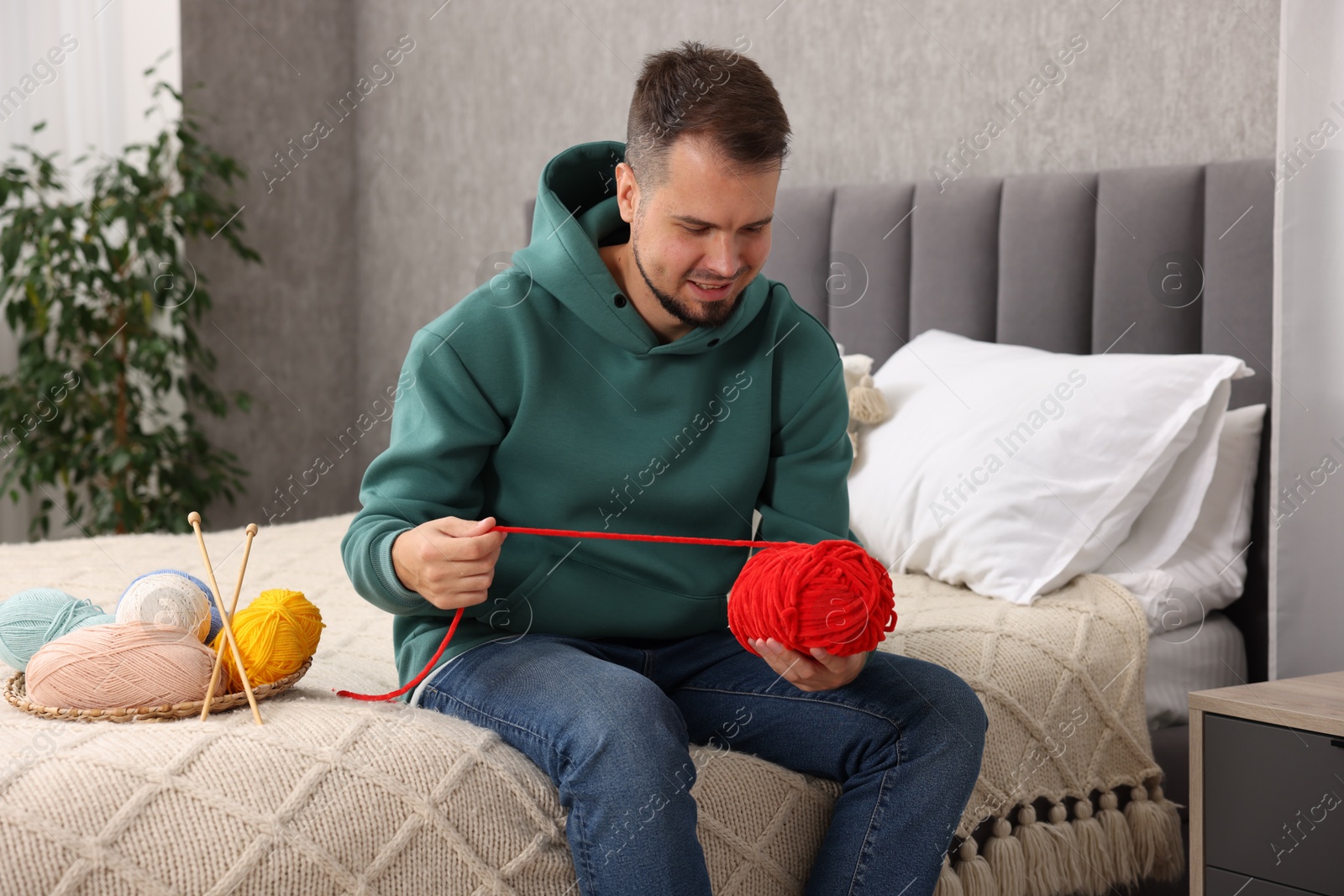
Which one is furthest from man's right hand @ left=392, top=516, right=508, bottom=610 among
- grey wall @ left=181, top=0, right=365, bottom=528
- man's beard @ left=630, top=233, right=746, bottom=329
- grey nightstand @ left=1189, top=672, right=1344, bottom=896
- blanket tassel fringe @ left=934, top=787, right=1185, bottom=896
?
grey wall @ left=181, top=0, right=365, bottom=528

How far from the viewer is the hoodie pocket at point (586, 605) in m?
1.20

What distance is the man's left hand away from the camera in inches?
40.8

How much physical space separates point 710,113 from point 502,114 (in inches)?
84.4

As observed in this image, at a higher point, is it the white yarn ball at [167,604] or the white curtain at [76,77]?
the white curtain at [76,77]

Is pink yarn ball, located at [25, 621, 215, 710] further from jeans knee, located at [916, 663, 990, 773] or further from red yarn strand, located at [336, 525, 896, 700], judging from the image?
jeans knee, located at [916, 663, 990, 773]

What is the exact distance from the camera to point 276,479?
3525mm

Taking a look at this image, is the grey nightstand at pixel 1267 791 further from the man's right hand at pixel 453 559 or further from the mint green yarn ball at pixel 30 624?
the mint green yarn ball at pixel 30 624

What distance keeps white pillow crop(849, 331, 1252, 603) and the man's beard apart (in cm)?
64

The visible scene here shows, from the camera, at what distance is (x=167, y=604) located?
108 centimetres

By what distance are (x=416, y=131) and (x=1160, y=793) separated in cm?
272

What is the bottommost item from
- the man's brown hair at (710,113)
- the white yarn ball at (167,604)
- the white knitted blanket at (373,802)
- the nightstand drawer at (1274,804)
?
the nightstand drawer at (1274,804)

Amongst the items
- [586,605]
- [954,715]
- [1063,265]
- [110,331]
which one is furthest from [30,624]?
[110,331]

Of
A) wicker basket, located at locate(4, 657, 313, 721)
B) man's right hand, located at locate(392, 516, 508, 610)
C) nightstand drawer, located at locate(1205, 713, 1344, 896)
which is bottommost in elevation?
nightstand drawer, located at locate(1205, 713, 1344, 896)

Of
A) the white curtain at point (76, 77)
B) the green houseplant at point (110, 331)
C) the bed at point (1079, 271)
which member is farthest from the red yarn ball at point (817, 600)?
the white curtain at point (76, 77)
